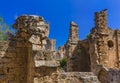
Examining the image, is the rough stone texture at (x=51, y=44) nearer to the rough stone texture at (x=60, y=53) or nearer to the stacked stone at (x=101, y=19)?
the rough stone texture at (x=60, y=53)

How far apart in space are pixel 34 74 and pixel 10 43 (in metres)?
2.07

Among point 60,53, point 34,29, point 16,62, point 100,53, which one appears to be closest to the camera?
point 34,29

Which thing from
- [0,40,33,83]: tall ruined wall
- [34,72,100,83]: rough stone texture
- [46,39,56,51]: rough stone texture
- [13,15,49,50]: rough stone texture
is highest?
[46,39,56,51]: rough stone texture

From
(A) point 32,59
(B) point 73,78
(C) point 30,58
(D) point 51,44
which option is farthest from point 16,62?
(D) point 51,44

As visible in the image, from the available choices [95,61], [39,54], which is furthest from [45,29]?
[95,61]

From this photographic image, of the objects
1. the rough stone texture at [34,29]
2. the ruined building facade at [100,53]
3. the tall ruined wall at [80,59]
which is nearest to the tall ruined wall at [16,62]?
the rough stone texture at [34,29]

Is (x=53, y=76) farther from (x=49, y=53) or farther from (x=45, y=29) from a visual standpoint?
(x=45, y=29)

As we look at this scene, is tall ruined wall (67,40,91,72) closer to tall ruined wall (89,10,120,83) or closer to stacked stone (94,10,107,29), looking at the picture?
tall ruined wall (89,10,120,83)

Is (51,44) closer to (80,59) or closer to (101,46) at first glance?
(80,59)

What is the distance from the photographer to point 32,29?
9805 mm

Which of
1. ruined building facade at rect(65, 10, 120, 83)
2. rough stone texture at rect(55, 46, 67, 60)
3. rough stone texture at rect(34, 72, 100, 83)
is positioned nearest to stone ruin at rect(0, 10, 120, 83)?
rough stone texture at rect(34, 72, 100, 83)

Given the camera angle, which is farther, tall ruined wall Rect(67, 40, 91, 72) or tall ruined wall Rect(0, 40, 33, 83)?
tall ruined wall Rect(67, 40, 91, 72)

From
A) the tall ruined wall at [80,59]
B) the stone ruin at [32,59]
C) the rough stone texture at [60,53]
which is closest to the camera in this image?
the stone ruin at [32,59]

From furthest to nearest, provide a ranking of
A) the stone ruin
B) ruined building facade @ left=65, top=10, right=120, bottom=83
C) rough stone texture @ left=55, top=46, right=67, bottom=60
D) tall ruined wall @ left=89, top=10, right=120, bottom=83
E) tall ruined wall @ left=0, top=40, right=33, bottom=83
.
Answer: rough stone texture @ left=55, top=46, right=67, bottom=60
tall ruined wall @ left=89, top=10, right=120, bottom=83
ruined building facade @ left=65, top=10, right=120, bottom=83
tall ruined wall @ left=0, top=40, right=33, bottom=83
the stone ruin
